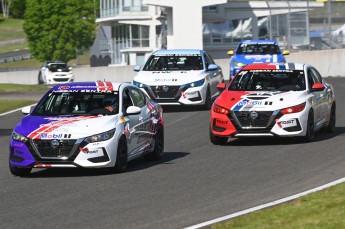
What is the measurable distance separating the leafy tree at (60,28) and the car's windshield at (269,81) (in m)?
87.7

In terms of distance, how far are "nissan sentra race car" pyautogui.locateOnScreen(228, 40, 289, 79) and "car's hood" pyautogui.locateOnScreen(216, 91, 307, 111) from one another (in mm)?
18734

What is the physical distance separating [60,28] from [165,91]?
82.3 m

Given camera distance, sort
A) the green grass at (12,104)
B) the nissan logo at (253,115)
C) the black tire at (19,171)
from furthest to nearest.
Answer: the green grass at (12,104)
the nissan logo at (253,115)
the black tire at (19,171)

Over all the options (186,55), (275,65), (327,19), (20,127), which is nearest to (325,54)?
(327,19)

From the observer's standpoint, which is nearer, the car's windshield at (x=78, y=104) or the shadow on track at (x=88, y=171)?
the shadow on track at (x=88, y=171)

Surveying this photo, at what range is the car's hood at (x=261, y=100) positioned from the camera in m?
18.9

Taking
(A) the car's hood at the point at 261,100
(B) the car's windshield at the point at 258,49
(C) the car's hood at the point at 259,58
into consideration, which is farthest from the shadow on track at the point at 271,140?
(B) the car's windshield at the point at 258,49

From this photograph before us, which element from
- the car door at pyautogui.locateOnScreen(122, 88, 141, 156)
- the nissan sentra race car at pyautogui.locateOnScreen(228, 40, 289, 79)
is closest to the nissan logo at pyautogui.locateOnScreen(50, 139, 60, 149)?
the car door at pyautogui.locateOnScreen(122, 88, 141, 156)

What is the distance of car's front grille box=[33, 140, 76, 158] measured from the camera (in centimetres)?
1496

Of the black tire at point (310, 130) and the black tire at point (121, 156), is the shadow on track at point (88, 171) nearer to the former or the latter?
the black tire at point (121, 156)

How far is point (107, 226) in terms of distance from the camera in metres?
10.8

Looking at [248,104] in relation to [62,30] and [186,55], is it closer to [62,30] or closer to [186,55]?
[186,55]

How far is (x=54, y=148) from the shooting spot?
1499 centimetres

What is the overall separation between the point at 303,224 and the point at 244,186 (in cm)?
348
